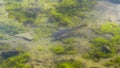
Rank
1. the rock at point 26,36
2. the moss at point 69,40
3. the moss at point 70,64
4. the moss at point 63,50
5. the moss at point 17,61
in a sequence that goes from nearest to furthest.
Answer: the moss at point 70,64
the moss at point 17,61
the moss at point 63,50
the moss at point 69,40
the rock at point 26,36

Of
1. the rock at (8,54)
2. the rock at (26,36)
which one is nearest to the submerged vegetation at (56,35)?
the rock at (26,36)

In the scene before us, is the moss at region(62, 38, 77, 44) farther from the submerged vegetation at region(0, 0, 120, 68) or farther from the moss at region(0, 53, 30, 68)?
the moss at region(0, 53, 30, 68)

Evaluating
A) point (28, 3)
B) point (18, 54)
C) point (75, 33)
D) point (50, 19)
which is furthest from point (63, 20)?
point (18, 54)

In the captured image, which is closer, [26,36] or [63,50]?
[63,50]

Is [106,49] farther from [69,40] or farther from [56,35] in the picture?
[56,35]

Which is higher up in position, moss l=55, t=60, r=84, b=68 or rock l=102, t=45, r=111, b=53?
rock l=102, t=45, r=111, b=53

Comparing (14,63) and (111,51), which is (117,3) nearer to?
(111,51)

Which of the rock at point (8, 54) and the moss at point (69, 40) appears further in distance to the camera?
the moss at point (69, 40)

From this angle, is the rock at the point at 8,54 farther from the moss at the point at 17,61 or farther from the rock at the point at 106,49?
the rock at the point at 106,49

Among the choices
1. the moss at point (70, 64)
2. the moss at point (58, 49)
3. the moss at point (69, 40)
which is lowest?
the moss at point (70, 64)

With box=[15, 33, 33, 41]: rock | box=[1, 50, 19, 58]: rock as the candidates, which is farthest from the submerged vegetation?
box=[1, 50, 19, 58]: rock

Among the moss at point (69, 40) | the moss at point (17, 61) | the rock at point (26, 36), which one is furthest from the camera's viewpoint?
the rock at point (26, 36)

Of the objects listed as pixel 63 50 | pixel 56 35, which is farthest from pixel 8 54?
pixel 56 35
